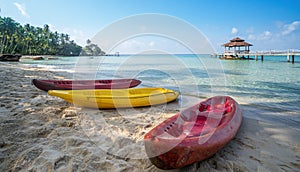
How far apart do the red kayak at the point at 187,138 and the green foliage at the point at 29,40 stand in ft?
143

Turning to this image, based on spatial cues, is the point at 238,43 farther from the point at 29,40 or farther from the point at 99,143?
the point at 29,40

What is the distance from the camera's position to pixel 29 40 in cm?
4306

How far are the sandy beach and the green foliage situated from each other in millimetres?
41807

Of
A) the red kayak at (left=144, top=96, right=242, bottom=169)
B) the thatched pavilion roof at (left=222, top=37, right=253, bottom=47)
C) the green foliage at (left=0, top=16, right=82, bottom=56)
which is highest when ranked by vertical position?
the green foliage at (left=0, top=16, right=82, bottom=56)

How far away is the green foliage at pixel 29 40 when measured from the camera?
1471 inches

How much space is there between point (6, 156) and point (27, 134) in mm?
537

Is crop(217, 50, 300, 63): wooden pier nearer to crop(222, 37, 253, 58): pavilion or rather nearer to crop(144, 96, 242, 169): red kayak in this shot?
crop(222, 37, 253, 58): pavilion

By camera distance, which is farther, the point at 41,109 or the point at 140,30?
the point at 140,30

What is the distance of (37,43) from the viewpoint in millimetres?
47250

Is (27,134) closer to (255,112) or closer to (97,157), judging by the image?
(97,157)

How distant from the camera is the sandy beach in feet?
6.30

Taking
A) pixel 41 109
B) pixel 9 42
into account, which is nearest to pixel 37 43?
pixel 9 42

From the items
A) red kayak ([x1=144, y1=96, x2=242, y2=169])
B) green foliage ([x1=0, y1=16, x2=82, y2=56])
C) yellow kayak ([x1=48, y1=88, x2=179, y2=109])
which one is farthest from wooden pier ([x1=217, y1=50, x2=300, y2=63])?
green foliage ([x1=0, y1=16, x2=82, y2=56])

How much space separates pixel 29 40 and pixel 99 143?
52.4m
